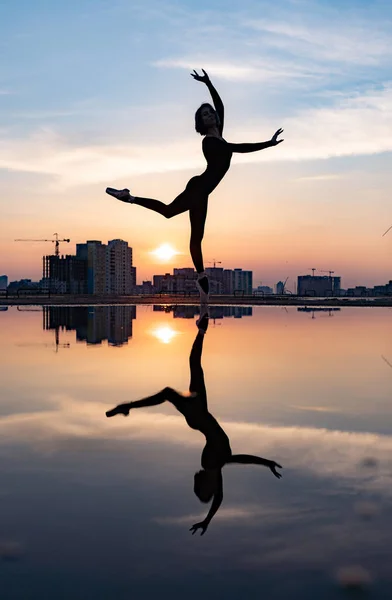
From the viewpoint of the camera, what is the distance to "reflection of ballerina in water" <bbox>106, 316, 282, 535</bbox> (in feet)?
12.5

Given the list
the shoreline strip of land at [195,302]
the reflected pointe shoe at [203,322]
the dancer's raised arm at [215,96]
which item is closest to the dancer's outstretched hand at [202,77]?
the dancer's raised arm at [215,96]

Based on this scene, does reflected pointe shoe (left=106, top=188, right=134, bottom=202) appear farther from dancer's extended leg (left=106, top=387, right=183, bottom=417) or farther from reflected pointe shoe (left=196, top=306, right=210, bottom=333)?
dancer's extended leg (left=106, top=387, right=183, bottom=417)

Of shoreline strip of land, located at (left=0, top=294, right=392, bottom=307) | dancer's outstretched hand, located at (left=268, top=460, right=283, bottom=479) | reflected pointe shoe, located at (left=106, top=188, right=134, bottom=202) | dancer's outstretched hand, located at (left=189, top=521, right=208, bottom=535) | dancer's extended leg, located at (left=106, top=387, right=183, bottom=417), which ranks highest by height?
reflected pointe shoe, located at (left=106, top=188, right=134, bottom=202)

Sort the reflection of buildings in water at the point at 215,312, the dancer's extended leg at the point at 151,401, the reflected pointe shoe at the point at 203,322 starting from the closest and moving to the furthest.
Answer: the dancer's extended leg at the point at 151,401
the reflected pointe shoe at the point at 203,322
the reflection of buildings in water at the point at 215,312

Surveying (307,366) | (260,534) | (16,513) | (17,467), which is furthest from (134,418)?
(307,366)

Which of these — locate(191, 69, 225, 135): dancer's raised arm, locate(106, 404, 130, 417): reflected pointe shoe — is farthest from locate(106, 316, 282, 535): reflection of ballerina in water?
locate(191, 69, 225, 135): dancer's raised arm

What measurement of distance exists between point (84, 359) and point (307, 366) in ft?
12.4

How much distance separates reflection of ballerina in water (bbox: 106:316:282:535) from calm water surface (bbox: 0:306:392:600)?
0.24 ft

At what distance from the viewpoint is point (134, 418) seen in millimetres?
6004

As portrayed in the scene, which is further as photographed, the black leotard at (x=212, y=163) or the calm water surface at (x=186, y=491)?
the black leotard at (x=212, y=163)

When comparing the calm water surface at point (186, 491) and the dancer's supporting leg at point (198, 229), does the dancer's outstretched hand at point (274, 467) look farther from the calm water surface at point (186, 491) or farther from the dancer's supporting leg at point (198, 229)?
the dancer's supporting leg at point (198, 229)

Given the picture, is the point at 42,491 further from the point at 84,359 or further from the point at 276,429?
the point at 84,359

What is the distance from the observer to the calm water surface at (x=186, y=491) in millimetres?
2701

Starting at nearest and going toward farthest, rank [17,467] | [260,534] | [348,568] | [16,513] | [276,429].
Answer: [348,568] → [260,534] → [16,513] → [17,467] → [276,429]
